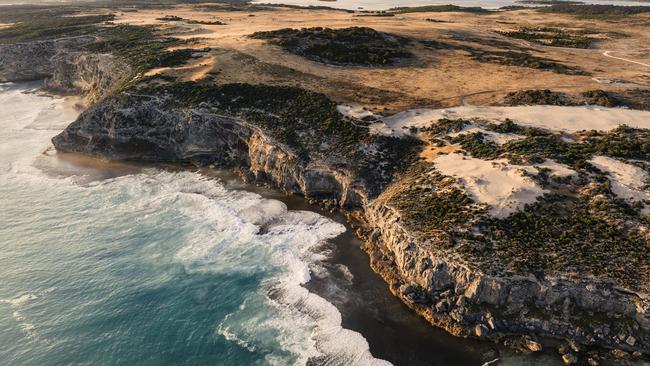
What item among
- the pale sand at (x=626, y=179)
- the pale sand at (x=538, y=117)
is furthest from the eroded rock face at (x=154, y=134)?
the pale sand at (x=626, y=179)

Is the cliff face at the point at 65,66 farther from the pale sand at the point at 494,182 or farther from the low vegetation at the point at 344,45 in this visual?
the pale sand at the point at 494,182

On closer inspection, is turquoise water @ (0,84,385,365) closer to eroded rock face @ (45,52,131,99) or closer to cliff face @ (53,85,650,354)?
cliff face @ (53,85,650,354)

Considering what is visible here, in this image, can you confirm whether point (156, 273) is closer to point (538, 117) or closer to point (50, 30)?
point (538, 117)

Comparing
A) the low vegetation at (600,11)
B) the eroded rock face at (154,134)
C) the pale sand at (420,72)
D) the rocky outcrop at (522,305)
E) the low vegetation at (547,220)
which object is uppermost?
the low vegetation at (600,11)

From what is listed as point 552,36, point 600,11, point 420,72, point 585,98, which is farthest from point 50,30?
point 600,11

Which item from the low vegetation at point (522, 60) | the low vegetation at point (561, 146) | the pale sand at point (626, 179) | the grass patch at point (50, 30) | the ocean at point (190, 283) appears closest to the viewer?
the ocean at point (190, 283)
